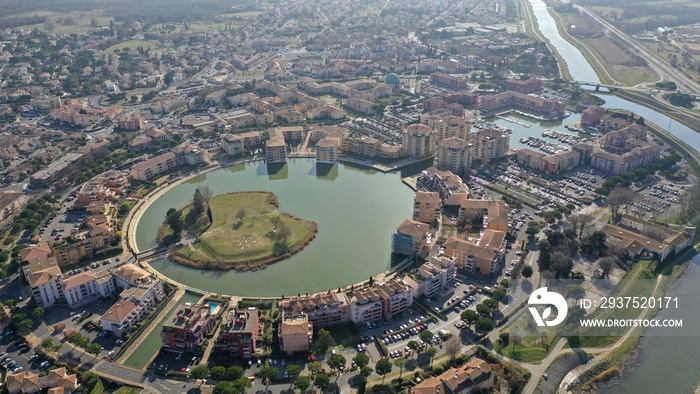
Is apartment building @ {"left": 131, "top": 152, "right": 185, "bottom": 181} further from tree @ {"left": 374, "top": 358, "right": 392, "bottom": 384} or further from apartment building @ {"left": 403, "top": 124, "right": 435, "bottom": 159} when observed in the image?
tree @ {"left": 374, "top": 358, "right": 392, "bottom": 384}

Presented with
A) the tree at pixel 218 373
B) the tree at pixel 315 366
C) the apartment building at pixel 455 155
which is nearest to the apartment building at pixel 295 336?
the tree at pixel 315 366

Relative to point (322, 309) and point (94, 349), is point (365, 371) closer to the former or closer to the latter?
point (322, 309)

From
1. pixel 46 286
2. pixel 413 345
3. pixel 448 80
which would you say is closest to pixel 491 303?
pixel 413 345

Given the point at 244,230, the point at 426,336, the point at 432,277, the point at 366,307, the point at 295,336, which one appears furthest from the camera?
the point at 244,230

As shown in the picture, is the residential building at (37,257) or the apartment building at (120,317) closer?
the apartment building at (120,317)

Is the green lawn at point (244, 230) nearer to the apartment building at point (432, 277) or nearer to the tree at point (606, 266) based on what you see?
the apartment building at point (432, 277)

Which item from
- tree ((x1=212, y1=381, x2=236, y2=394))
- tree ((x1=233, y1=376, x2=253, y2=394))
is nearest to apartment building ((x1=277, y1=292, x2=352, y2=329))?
tree ((x1=233, y1=376, x2=253, y2=394))

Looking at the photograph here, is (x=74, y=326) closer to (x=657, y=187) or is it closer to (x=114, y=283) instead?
(x=114, y=283)
